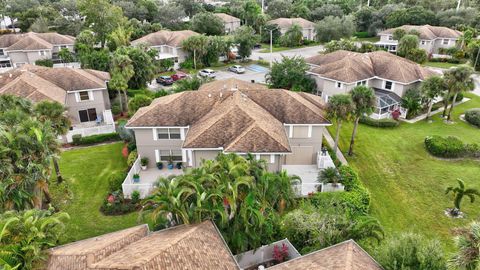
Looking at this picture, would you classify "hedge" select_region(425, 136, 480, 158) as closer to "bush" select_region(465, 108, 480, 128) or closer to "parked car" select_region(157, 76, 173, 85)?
"bush" select_region(465, 108, 480, 128)

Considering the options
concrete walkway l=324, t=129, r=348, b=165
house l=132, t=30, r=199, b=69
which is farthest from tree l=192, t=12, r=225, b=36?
concrete walkway l=324, t=129, r=348, b=165

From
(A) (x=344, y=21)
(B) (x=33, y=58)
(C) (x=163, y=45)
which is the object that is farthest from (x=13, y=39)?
(A) (x=344, y=21)

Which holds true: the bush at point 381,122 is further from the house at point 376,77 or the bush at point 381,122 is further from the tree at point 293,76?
the tree at point 293,76

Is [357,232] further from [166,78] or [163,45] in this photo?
[163,45]

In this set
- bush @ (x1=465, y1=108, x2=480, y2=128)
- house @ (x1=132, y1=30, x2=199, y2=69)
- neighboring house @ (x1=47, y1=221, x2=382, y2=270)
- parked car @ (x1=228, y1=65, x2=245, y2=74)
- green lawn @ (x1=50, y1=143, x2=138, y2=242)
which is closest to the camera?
neighboring house @ (x1=47, y1=221, x2=382, y2=270)

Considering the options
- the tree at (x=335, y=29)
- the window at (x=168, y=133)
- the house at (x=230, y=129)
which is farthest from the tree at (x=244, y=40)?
the window at (x=168, y=133)

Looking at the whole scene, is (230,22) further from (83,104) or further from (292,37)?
(83,104)

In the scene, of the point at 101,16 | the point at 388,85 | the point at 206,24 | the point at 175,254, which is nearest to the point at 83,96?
the point at 175,254
